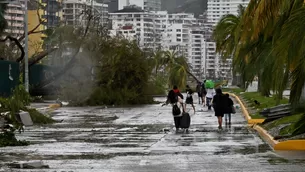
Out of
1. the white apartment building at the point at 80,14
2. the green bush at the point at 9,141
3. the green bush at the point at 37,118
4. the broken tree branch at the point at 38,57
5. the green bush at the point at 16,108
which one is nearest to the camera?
the green bush at the point at 9,141

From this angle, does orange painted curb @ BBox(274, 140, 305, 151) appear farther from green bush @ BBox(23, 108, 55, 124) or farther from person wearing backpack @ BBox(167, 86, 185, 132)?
green bush @ BBox(23, 108, 55, 124)

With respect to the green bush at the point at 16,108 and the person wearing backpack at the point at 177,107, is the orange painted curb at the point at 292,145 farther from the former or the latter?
the green bush at the point at 16,108

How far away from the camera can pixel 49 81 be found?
55.2 meters

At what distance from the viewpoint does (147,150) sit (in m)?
19.2

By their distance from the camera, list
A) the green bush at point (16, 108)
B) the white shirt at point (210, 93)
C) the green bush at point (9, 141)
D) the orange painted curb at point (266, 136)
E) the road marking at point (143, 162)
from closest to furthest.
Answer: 1. the road marking at point (143, 162)
2. the orange painted curb at point (266, 136)
3. the green bush at point (9, 141)
4. the green bush at point (16, 108)
5. the white shirt at point (210, 93)

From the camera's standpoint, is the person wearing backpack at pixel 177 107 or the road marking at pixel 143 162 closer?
the road marking at pixel 143 162

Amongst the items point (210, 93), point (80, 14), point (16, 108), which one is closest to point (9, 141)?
point (16, 108)

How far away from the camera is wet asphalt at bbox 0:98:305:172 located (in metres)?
15.5

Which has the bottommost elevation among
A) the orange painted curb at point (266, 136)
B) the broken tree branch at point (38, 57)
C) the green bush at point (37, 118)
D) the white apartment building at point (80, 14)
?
the green bush at point (37, 118)

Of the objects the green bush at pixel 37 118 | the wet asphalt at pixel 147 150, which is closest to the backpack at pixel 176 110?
the wet asphalt at pixel 147 150

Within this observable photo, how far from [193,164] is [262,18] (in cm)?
386

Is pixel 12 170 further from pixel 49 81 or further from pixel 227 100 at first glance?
pixel 49 81

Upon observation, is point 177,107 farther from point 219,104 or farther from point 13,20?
point 13,20

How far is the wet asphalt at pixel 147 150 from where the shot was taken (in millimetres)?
15500
